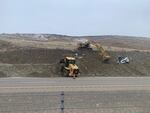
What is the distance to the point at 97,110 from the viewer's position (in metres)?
21.4

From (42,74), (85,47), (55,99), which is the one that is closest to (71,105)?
(55,99)

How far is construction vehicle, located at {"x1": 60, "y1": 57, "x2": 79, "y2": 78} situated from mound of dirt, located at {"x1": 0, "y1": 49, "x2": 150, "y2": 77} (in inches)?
38.9

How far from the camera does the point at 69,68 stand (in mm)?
55969

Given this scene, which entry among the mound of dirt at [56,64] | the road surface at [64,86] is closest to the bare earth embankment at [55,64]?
the mound of dirt at [56,64]

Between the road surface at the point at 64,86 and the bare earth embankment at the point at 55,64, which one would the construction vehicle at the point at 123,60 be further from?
the road surface at the point at 64,86

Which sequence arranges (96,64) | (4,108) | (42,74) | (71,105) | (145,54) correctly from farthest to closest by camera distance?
(145,54), (96,64), (42,74), (71,105), (4,108)

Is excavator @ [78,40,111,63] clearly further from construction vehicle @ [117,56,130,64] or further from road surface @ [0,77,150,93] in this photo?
road surface @ [0,77,150,93]

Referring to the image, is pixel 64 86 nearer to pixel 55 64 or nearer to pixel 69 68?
pixel 69 68

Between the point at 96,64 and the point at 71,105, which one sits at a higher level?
the point at 71,105

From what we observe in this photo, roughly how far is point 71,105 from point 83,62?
42182 millimetres

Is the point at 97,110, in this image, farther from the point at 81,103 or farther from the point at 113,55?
the point at 113,55

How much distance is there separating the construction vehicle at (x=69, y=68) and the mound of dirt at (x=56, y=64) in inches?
38.9

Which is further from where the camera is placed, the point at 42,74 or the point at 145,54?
the point at 145,54

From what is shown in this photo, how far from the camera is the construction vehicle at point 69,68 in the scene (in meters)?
55.2
